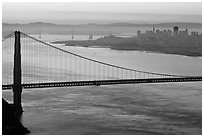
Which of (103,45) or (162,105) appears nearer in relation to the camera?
(162,105)

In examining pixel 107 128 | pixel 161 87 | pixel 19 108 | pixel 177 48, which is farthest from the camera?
pixel 177 48

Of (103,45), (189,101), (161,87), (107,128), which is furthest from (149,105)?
(103,45)

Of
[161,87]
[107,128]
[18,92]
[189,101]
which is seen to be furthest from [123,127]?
[161,87]

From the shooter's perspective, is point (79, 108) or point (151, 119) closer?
point (151, 119)

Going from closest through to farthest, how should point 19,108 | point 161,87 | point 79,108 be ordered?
point 19,108 → point 79,108 → point 161,87

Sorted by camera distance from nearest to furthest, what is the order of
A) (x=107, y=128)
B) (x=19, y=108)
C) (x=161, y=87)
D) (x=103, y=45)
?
(x=107, y=128) < (x=19, y=108) < (x=161, y=87) < (x=103, y=45)

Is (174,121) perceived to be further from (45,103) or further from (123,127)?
(45,103)

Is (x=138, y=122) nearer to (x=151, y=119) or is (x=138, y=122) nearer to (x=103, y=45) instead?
(x=151, y=119)

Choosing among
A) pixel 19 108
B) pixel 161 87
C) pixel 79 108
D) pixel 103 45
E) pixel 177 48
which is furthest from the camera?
pixel 103 45

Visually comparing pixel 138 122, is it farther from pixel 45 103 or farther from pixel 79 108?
pixel 45 103
